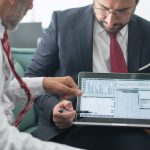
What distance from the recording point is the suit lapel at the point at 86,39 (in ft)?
4.65

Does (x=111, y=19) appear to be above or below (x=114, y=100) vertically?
above

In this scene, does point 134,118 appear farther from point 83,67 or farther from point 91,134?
point 83,67

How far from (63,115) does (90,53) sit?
0.29 m

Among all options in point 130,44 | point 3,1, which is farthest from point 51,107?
point 3,1

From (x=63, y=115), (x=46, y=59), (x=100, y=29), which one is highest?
(x=100, y=29)

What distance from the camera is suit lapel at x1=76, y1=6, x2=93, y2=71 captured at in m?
1.42

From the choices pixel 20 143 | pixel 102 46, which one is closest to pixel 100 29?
pixel 102 46

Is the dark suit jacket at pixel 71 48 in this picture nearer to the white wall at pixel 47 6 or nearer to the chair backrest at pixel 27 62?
the chair backrest at pixel 27 62

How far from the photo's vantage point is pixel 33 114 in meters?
1.78

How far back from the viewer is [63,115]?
1252mm

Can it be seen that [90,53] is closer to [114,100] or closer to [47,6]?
[114,100]

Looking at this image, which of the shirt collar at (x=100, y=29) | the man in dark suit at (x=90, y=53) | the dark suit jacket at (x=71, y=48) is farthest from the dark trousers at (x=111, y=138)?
the shirt collar at (x=100, y=29)

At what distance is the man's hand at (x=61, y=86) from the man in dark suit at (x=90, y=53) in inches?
2.6

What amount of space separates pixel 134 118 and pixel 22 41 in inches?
42.7
